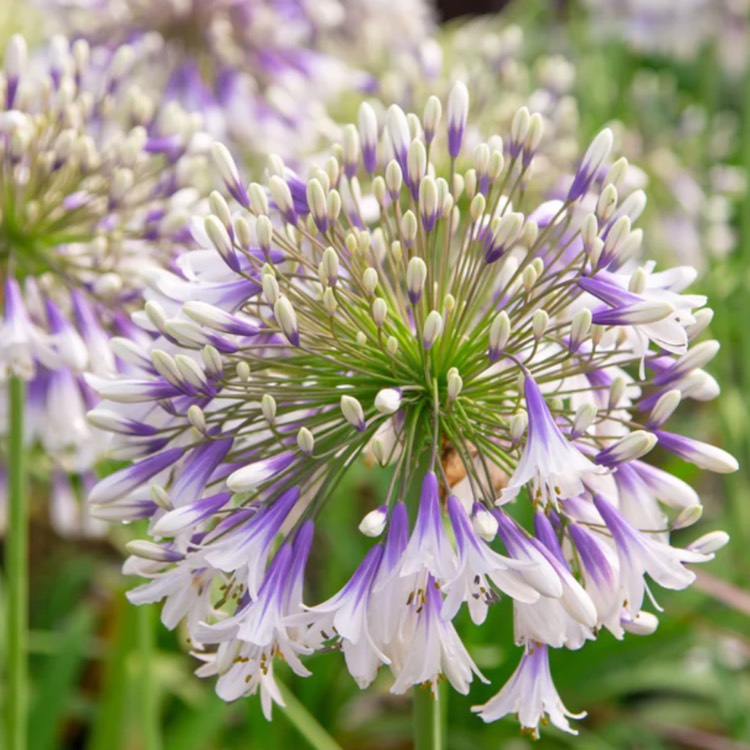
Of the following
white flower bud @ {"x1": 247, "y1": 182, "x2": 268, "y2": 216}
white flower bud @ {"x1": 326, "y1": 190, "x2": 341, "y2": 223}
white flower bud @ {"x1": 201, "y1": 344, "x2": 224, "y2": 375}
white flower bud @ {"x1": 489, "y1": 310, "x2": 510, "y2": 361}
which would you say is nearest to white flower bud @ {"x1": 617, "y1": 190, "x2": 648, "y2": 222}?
white flower bud @ {"x1": 489, "y1": 310, "x2": 510, "y2": 361}

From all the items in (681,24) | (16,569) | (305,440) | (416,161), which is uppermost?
(681,24)

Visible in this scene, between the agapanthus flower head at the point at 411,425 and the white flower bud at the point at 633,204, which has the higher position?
the white flower bud at the point at 633,204

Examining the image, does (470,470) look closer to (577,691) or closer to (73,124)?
(73,124)

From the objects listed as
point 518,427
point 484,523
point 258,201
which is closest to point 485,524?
point 484,523

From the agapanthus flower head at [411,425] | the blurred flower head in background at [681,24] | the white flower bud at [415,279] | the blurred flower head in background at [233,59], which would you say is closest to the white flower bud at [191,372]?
the agapanthus flower head at [411,425]

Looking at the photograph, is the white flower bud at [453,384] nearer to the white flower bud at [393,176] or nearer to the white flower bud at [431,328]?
the white flower bud at [431,328]

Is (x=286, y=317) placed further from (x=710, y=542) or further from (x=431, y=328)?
(x=710, y=542)

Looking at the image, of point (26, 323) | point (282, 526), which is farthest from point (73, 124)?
point (282, 526)
